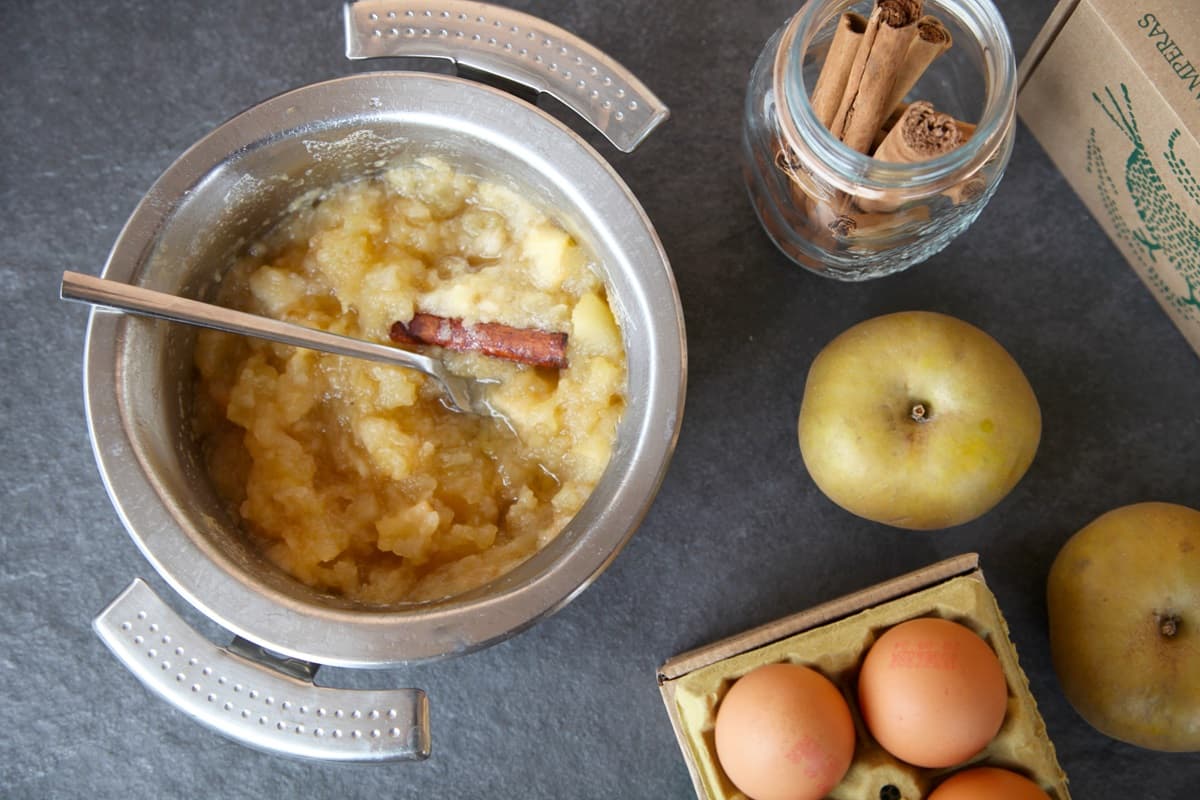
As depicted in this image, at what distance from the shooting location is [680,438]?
1297 millimetres

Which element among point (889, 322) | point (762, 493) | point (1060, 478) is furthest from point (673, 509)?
point (1060, 478)

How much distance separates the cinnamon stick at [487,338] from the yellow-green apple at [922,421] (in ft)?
1.02

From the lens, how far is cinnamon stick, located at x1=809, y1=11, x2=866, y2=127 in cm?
102

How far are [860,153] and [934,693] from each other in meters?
0.53

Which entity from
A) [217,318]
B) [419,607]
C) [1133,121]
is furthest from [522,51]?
[1133,121]

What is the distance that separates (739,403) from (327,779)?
68 centimetres

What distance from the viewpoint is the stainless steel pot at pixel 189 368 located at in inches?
37.7

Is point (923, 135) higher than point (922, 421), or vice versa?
point (923, 135)

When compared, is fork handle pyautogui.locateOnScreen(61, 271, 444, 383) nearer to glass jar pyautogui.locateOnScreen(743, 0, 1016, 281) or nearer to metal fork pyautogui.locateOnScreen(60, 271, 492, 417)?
metal fork pyautogui.locateOnScreen(60, 271, 492, 417)

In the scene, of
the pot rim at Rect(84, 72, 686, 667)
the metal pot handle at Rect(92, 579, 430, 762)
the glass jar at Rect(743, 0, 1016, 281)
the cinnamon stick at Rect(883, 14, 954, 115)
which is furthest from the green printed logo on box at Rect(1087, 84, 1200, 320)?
the metal pot handle at Rect(92, 579, 430, 762)

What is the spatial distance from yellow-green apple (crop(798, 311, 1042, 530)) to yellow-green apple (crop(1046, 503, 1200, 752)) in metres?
0.14

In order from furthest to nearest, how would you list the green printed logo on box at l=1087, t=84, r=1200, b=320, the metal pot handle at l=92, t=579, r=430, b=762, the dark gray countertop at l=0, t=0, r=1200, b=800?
the dark gray countertop at l=0, t=0, r=1200, b=800
the green printed logo on box at l=1087, t=84, r=1200, b=320
the metal pot handle at l=92, t=579, r=430, b=762

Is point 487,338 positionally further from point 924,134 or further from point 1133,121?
point 1133,121

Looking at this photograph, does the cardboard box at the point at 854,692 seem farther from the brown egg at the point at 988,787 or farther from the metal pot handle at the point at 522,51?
the metal pot handle at the point at 522,51
